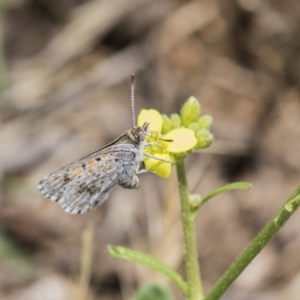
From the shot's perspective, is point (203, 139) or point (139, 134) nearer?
point (203, 139)

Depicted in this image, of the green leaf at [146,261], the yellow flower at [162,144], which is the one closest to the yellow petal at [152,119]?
the yellow flower at [162,144]

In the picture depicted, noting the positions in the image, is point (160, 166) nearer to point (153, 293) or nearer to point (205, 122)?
point (205, 122)

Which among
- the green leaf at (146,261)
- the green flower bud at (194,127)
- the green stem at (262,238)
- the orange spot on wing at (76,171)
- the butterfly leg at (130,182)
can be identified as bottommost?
the green stem at (262,238)

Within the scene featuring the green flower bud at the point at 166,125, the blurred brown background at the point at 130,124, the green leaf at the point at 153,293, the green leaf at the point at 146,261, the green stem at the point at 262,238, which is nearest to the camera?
the green stem at the point at 262,238

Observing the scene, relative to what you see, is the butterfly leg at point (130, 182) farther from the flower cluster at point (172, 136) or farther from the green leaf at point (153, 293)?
the green leaf at point (153, 293)

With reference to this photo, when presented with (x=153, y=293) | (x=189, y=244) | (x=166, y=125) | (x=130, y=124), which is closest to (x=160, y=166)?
(x=166, y=125)

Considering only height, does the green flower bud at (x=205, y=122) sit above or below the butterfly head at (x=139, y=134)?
below

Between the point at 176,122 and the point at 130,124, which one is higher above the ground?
the point at 130,124
